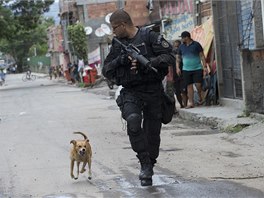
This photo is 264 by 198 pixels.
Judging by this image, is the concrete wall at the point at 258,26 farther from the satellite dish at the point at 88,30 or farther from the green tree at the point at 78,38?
the satellite dish at the point at 88,30

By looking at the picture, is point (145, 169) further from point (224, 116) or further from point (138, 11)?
point (138, 11)

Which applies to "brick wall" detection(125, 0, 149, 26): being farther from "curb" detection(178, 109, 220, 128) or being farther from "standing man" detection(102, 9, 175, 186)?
"standing man" detection(102, 9, 175, 186)

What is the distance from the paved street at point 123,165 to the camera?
6.47m

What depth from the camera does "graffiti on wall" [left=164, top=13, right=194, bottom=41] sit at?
19.0 m

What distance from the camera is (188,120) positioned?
13469 mm

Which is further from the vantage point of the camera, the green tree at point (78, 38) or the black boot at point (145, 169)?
the green tree at point (78, 38)

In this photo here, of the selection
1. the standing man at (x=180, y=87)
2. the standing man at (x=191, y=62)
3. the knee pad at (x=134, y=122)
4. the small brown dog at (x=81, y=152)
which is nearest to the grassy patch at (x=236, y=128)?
the standing man at (x=191, y=62)

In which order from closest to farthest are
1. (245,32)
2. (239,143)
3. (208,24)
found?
(239,143)
(245,32)
(208,24)

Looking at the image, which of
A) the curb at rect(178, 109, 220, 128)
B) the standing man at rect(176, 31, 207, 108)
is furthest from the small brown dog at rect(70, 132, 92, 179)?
the standing man at rect(176, 31, 207, 108)

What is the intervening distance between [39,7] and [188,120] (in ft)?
127

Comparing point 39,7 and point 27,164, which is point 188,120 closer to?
point 27,164

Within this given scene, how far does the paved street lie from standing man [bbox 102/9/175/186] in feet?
1.67

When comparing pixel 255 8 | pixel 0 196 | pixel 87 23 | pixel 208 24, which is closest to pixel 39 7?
pixel 87 23

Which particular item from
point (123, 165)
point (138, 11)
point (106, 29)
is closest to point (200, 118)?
point (123, 165)
